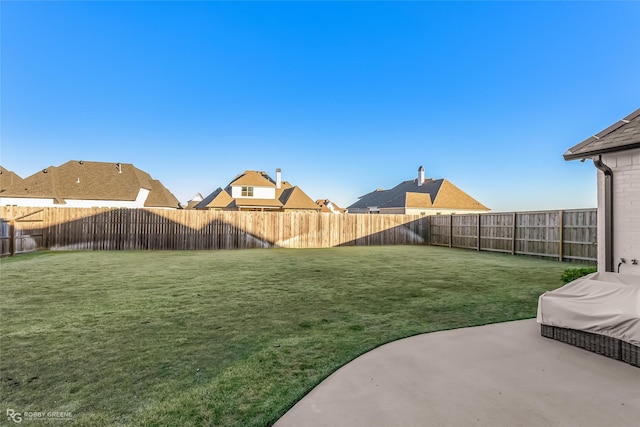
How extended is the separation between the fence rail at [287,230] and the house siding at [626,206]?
7840 millimetres

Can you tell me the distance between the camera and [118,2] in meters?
10.6

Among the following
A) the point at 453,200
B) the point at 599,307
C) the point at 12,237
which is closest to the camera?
the point at 599,307

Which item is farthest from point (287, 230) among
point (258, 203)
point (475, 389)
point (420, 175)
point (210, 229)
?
point (420, 175)

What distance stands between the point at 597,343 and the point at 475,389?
6.08ft

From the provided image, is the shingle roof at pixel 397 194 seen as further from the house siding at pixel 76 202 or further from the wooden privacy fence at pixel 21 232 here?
the wooden privacy fence at pixel 21 232

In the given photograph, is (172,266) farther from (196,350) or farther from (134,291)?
(196,350)

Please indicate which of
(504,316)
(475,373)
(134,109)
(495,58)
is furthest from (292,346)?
(134,109)

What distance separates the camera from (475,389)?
2.44 m

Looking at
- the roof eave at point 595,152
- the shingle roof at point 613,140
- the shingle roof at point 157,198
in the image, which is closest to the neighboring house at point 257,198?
the shingle roof at point 157,198

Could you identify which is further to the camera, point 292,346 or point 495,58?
point 495,58

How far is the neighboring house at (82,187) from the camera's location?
85.2 feet

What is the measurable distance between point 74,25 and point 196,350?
14.5 meters

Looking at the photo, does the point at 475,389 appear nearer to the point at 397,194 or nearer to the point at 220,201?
the point at 220,201

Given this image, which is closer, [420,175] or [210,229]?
[210,229]
